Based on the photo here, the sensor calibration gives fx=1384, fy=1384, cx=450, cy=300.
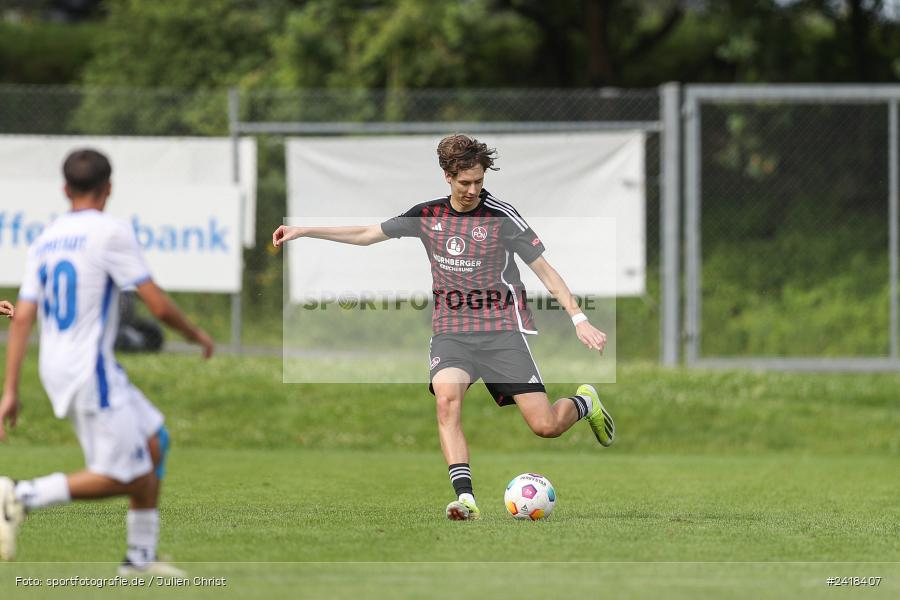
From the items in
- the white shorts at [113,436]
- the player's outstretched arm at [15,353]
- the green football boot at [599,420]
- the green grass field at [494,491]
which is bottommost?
the green grass field at [494,491]

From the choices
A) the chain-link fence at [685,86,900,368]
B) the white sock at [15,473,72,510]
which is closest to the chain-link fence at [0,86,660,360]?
the chain-link fence at [685,86,900,368]

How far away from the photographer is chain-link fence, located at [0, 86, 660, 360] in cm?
1412

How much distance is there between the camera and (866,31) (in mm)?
20453

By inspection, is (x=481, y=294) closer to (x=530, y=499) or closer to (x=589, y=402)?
(x=589, y=402)

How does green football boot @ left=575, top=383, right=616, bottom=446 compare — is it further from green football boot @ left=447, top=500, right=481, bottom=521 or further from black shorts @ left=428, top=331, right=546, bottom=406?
green football boot @ left=447, top=500, right=481, bottom=521

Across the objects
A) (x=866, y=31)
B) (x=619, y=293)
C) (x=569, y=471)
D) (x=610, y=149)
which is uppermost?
(x=866, y=31)

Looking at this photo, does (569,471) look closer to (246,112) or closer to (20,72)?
(246,112)

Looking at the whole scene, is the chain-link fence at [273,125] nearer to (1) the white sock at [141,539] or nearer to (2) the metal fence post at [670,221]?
(2) the metal fence post at [670,221]

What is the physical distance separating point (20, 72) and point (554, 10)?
11.1 meters

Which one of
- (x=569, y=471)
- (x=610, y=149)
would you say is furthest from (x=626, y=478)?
(x=610, y=149)

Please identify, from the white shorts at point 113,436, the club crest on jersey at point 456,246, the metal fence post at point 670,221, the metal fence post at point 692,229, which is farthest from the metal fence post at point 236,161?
the white shorts at point 113,436

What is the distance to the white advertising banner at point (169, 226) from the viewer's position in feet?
45.0

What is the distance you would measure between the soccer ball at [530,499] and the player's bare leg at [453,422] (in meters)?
0.20

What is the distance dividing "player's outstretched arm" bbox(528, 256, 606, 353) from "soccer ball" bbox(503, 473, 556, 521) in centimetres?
79
